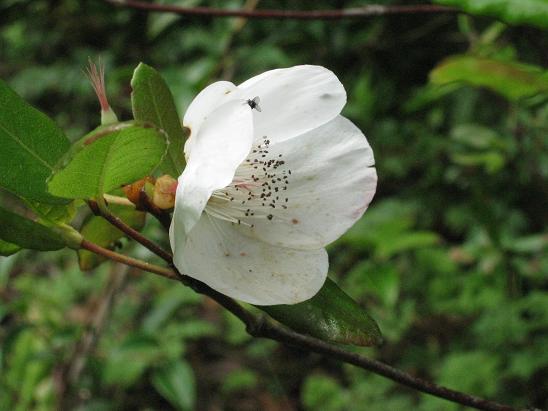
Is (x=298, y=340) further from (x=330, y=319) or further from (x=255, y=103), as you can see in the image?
(x=255, y=103)

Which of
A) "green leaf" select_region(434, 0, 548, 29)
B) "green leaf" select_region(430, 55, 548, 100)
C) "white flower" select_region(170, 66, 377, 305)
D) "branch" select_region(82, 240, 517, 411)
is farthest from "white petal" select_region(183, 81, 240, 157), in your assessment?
"green leaf" select_region(430, 55, 548, 100)

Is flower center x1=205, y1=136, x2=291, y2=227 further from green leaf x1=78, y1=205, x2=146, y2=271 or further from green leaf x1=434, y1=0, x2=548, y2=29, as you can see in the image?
green leaf x1=434, y1=0, x2=548, y2=29

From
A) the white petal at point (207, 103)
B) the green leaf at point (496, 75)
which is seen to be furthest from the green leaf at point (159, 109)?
the green leaf at point (496, 75)

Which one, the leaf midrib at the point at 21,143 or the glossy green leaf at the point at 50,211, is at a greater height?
the leaf midrib at the point at 21,143

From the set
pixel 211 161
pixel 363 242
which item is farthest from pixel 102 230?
pixel 363 242

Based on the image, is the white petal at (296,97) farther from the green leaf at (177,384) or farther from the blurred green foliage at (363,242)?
the green leaf at (177,384)
